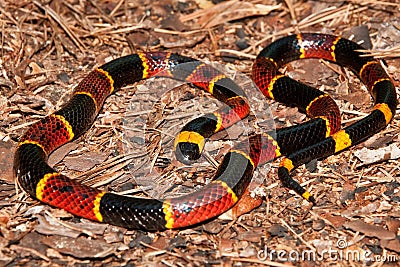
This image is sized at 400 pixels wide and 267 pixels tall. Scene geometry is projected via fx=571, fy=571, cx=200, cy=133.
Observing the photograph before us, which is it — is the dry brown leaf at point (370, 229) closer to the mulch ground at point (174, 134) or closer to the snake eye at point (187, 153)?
the mulch ground at point (174, 134)

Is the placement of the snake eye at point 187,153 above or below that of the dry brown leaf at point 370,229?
above

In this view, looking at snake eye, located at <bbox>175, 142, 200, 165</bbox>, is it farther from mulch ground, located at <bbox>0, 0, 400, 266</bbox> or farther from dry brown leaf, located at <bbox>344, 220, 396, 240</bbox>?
dry brown leaf, located at <bbox>344, 220, 396, 240</bbox>

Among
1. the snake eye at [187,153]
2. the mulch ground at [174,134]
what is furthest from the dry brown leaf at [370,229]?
the snake eye at [187,153]

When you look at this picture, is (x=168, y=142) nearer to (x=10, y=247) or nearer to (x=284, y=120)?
(x=284, y=120)

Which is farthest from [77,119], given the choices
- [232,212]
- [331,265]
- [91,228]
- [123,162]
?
[331,265]

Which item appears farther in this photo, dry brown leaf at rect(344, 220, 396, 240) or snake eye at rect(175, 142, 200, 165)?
snake eye at rect(175, 142, 200, 165)

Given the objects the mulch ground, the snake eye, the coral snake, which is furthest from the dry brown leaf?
the snake eye
